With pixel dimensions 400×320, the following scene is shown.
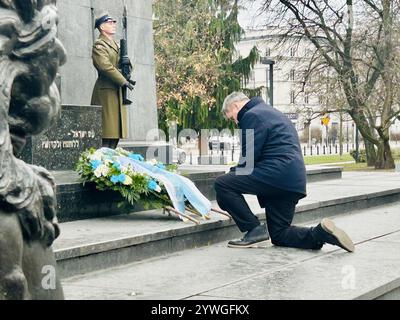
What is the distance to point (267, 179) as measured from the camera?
781cm

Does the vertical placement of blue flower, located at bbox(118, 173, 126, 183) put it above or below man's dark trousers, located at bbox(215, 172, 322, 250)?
above

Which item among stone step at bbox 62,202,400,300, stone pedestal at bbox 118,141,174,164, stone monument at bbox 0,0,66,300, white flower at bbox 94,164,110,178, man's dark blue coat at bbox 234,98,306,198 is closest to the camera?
stone monument at bbox 0,0,66,300

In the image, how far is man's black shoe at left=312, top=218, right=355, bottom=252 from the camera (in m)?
7.59

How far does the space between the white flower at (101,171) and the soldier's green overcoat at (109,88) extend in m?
2.50

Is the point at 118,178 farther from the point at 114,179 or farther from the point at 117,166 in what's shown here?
the point at 117,166

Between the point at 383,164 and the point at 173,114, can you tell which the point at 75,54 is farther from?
the point at 173,114

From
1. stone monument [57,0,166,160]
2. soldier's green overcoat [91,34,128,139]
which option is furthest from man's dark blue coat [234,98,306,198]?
stone monument [57,0,166,160]

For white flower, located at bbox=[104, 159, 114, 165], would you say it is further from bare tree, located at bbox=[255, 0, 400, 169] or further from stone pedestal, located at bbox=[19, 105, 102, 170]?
bare tree, located at bbox=[255, 0, 400, 169]

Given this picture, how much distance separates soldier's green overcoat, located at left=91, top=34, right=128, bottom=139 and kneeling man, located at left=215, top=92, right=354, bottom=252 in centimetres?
292

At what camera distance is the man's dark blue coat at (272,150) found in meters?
7.82

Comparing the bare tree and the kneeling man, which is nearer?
the kneeling man

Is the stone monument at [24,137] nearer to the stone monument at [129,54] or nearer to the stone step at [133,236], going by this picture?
the stone step at [133,236]

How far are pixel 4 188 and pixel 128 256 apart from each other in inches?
183

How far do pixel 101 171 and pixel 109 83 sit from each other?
2684 mm
